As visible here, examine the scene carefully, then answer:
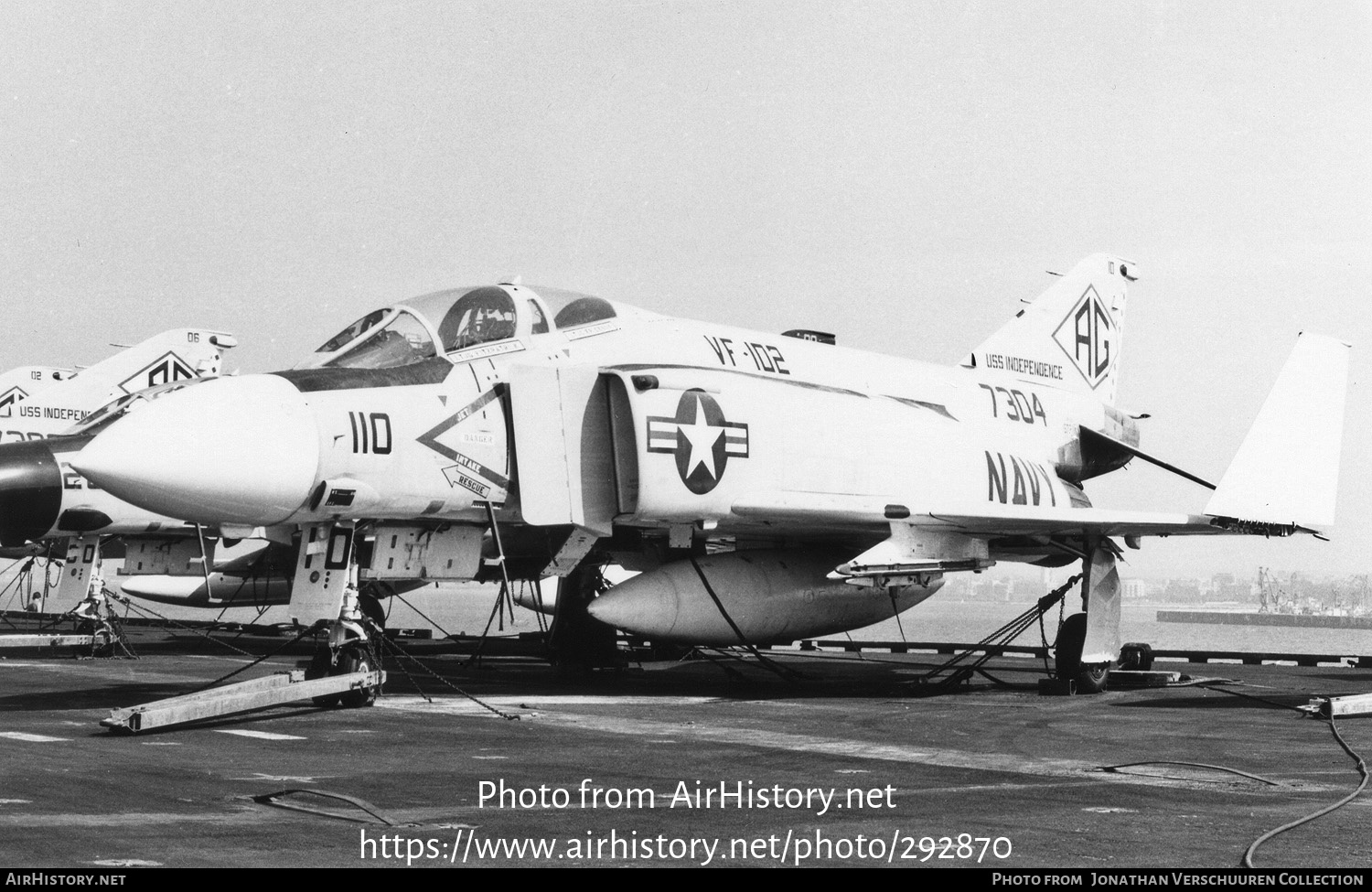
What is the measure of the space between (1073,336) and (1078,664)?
6256 mm

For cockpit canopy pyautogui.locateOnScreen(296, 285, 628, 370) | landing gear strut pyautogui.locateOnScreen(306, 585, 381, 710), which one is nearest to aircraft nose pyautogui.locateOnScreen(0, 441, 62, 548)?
cockpit canopy pyautogui.locateOnScreen(296, 285, 628, 370)

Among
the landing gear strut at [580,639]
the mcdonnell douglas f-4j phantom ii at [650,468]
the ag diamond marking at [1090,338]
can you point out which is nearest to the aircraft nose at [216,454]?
the mcdonnell douglas f-4j phantom ii at [650,468]

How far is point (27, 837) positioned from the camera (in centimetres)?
516

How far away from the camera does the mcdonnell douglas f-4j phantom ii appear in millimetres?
9820

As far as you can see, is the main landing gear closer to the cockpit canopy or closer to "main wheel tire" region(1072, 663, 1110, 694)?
"main wheel tire" region(1072, 663, 1110, 694)

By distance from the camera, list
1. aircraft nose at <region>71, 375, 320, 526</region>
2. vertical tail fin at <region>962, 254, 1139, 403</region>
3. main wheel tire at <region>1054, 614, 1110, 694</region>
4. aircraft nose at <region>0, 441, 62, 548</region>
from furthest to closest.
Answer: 1. vertical tail fin at <region>962, 254, 1139, 403</region>
2. aircraft nose at <region>0, 441, 62, 548</region>
3. main wheel tire at <region>1054, 614, 1110, 694</region>
4. aircraft nose at <region>71, 375, 320, 526</region>

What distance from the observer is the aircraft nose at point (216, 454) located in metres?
8.98

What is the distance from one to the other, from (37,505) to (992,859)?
44.7 ft

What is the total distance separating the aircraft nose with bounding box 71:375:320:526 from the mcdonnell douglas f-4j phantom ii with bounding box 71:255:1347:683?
17 mm

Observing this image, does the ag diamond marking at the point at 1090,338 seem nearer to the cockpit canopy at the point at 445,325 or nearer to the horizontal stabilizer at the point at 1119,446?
the horizontal stabilizer at the point at 1119,446

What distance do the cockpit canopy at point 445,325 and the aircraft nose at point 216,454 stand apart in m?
1.06

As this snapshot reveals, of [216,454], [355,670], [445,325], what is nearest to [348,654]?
[355,670]

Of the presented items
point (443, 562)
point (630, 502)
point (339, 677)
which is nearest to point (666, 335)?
point (630, 502)

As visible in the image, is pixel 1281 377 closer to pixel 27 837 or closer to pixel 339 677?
pixel 339 677
